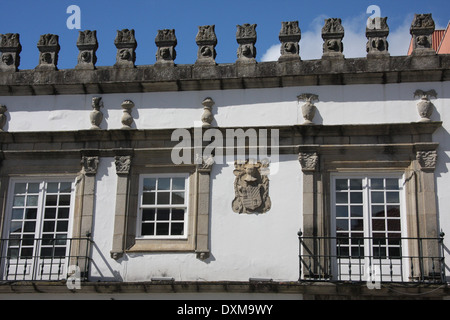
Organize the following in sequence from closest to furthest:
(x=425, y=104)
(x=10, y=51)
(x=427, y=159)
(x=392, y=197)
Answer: (x=427, y=159)
(x=392, y=197)
(x=425, y=104)
(x=10, y=51)

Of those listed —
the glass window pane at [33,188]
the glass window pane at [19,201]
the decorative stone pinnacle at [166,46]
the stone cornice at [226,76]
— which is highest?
the decorative stone pinnacle at [166,46]

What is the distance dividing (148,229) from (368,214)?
3.87m

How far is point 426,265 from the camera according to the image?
1162 cm

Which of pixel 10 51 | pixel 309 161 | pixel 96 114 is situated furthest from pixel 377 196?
pixel 10 51

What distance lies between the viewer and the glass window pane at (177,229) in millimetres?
12547

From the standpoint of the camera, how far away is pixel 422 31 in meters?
12.7

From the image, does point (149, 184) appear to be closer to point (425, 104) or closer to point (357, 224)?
point (357, 224)

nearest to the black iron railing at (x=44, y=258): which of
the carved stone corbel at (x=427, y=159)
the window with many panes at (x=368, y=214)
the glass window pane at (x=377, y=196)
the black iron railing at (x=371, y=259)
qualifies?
the black iron railing at (x=371, y=259)

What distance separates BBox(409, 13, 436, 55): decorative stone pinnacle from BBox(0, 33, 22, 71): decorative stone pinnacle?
7.51m

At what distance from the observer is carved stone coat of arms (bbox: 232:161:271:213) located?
487 inches

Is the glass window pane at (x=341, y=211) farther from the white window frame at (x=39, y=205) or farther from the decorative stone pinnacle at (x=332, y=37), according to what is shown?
the white window frame at (x=39, y=205)

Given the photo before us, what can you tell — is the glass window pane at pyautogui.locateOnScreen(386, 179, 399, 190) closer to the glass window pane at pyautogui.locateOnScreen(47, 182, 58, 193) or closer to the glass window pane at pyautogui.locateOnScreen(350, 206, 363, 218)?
the glass window pane at pyautogui.locateOnScreen(350, 206, 363, 218)

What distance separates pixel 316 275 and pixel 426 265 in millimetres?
1795

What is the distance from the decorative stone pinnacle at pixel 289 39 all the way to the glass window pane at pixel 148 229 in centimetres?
380
